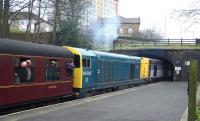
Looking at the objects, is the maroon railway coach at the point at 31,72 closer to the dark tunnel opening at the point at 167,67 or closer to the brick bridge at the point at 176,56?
the brick bridge at the point at 176,56

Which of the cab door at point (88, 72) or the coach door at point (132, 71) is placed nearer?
the cab door at point (88, 72)

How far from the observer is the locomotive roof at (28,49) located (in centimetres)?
1581

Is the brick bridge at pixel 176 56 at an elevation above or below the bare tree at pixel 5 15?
below

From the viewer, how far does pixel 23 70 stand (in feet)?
56.5

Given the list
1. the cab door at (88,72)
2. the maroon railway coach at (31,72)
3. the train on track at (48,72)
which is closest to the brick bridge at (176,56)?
the train on track at (48,72)

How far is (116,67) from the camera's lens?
3322cm

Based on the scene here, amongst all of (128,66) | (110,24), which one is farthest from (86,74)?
(110,24)

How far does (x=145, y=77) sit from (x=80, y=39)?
730 centimetres

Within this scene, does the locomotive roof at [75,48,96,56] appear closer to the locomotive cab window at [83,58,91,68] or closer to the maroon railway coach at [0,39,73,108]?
the locomotive cab window at [83,58,91,68]

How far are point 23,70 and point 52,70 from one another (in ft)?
10.3

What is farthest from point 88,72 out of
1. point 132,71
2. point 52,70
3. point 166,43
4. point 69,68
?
point 166,43

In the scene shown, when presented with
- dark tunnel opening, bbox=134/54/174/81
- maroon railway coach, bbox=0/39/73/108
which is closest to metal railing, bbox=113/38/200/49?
dark tunnel opening, bbox=134/54/174/81

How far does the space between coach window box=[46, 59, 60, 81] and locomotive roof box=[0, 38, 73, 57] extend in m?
0.31

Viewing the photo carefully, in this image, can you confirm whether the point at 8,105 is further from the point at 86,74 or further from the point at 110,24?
the point at 110,24
